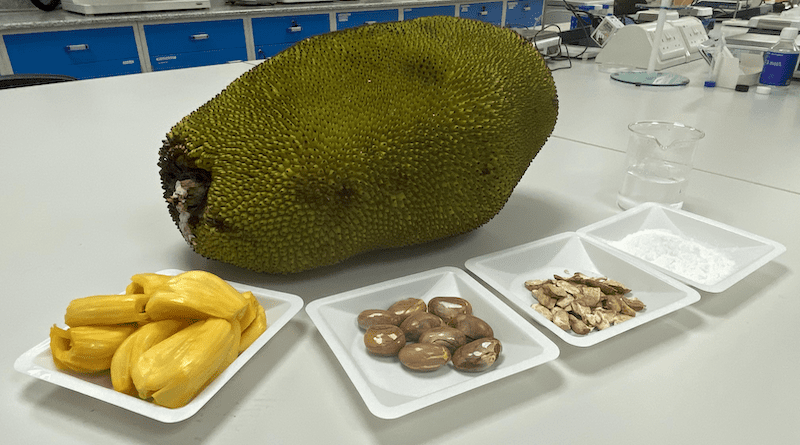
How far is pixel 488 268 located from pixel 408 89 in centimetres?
23

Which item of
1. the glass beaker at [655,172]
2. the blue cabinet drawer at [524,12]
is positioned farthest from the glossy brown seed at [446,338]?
the blue cabinet drawer at [524,12]

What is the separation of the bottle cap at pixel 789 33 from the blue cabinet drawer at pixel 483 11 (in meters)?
3.05

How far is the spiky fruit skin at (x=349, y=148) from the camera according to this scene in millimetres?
525

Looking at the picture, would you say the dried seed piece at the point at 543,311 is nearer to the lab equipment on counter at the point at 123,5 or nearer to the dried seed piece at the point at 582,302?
the dried seed piece at the point at 582,302

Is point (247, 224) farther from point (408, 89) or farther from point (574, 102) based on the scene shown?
point (574, 102)

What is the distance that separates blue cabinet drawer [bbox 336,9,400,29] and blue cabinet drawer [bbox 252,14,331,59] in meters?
0.09

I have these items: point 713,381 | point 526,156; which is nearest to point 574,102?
point 526,156

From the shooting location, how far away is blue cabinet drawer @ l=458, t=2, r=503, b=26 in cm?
438

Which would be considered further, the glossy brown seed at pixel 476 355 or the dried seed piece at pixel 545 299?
the dried seed piece at pixel 545 299

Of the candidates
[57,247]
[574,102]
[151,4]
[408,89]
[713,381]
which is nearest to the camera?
[713,381]

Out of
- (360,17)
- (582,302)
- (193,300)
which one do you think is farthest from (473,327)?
(360,17)

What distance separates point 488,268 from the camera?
625 mm

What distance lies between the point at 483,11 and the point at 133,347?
4582mm

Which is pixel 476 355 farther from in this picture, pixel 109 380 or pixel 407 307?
pixel 109 380
